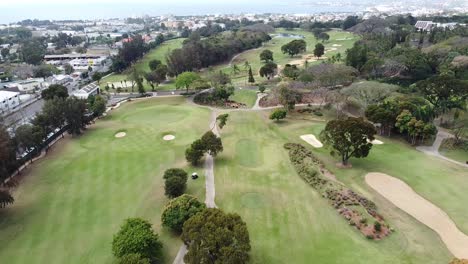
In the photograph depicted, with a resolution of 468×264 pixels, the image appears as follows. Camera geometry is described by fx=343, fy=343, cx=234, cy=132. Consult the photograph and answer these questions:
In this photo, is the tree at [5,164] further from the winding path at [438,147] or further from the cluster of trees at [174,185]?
the winding path at [438,147]

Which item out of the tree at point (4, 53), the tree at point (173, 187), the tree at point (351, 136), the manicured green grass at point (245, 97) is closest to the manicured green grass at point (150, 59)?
the manicured green grass at point (245, 97)

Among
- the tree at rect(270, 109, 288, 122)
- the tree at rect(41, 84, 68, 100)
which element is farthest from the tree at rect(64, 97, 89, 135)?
the tree at rect(270, 109, 288, 122)

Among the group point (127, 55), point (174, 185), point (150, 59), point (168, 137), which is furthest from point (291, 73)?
point (150, 59)

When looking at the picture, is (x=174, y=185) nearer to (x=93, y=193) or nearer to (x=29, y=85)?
(x=93, y=193)

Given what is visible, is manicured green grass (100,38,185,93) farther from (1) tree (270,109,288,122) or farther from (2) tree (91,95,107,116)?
(1) tree (270,109,288,122)

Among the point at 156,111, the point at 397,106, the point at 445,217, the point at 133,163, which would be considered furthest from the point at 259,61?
the point at 445,217

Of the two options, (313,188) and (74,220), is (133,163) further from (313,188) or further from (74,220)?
(313,188)
